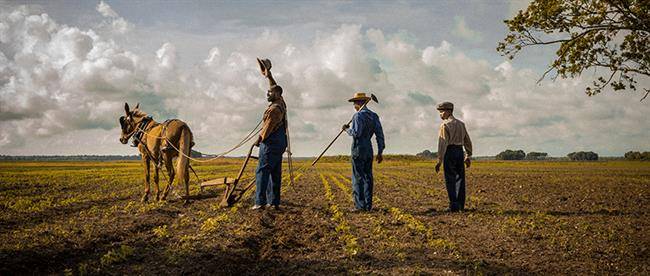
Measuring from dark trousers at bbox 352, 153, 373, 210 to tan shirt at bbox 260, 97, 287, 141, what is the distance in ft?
6.82

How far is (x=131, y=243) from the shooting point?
771cm

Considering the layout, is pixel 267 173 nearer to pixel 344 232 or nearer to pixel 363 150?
pixel 363 150

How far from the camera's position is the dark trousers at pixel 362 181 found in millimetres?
11352

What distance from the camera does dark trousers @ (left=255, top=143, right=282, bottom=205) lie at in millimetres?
10953

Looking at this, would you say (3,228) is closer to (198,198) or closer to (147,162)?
(147,162)

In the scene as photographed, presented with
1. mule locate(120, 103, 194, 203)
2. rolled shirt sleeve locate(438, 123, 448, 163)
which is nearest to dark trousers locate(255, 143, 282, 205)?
mule locate(120, 103, 194, 203)

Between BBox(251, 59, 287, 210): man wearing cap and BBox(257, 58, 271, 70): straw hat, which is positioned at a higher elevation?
BBox(257, 58, 271, 70): straw hat

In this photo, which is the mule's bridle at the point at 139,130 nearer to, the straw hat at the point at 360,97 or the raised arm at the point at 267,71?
the raised arm at the point at 267,71

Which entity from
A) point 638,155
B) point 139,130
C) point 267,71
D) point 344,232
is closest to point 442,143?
point 344,232

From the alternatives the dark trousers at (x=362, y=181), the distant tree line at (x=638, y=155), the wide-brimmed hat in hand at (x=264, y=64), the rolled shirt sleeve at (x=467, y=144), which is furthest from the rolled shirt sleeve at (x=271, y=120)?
the distant tree line at (x=638, y=155)

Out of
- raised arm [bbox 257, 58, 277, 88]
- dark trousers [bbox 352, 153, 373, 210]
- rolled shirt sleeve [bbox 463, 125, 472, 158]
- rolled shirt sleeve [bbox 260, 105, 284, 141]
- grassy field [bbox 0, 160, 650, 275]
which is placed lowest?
grassy field [bbox 0, 160, 650, 275]

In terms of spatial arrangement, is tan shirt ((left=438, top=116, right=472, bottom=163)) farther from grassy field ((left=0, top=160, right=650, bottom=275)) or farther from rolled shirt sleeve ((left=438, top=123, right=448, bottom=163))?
grassy field ((left=0, top=160, right=650, bottom=275))

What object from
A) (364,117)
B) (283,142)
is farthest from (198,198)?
Answer: (364,117)

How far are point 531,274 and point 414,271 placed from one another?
5.23 feet
